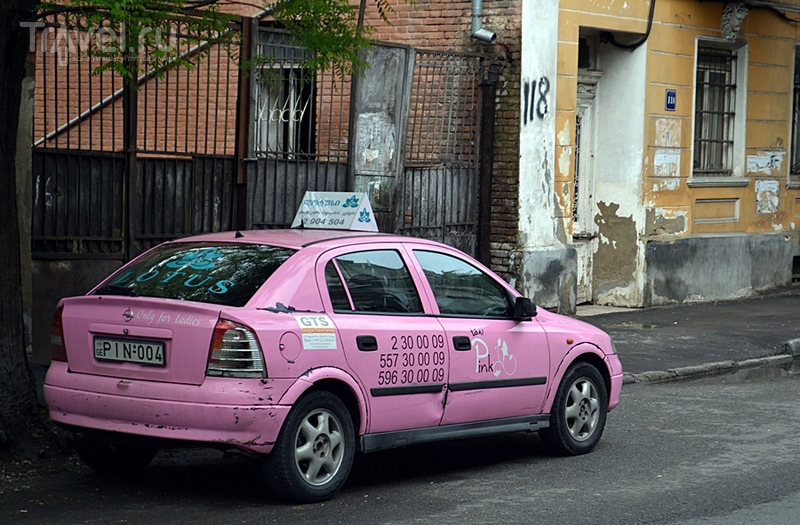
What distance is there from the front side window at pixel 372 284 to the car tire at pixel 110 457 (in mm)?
1418

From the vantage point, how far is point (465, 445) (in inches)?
328

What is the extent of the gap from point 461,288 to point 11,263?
2.82m

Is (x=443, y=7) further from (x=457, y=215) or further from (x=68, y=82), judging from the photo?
(x=68, y=82)

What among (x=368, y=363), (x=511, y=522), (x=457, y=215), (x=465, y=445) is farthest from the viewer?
(x=457, y=215)

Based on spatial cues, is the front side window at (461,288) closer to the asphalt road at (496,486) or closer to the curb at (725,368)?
the asphalt road at (496,486)

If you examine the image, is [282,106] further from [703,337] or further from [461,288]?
[703,337]

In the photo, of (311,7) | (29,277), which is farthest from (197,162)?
(311,7)

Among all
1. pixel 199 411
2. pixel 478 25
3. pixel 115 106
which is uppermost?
pixel 478 25

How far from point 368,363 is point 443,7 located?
918 cm

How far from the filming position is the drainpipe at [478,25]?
14.4m

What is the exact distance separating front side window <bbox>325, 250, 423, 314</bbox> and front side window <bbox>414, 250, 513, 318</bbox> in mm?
196

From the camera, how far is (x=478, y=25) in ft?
47.6

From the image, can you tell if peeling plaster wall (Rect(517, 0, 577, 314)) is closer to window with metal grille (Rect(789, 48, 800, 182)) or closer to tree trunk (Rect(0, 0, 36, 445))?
window with metal grille (Rect(789, 48, 800, 182))

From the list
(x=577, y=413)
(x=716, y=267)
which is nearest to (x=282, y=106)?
(x=577, y=413)
